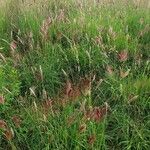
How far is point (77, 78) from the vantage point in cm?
403

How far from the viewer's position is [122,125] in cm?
338

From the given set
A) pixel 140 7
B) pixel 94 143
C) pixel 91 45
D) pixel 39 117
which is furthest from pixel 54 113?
pixel 140 7

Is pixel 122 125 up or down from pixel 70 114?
down

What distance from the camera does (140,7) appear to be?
550 cm

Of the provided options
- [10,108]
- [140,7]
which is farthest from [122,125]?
[140,7]

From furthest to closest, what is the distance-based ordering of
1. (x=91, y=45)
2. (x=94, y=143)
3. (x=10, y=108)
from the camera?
(x=91, y=45), (x=10, y=108), (x=94, y=143)

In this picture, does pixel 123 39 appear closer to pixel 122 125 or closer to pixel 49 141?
pixel 122 125

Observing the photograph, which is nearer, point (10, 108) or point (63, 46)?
point (10, 108)

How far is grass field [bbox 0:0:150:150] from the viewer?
310 centimetres

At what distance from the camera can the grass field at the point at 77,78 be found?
3100 millimetres

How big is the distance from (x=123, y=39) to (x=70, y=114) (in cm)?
161

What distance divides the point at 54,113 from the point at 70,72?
971mm

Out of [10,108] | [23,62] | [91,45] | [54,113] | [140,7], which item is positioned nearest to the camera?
[54,113]

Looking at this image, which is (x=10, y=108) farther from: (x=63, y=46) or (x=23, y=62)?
(x=63, y=46)
